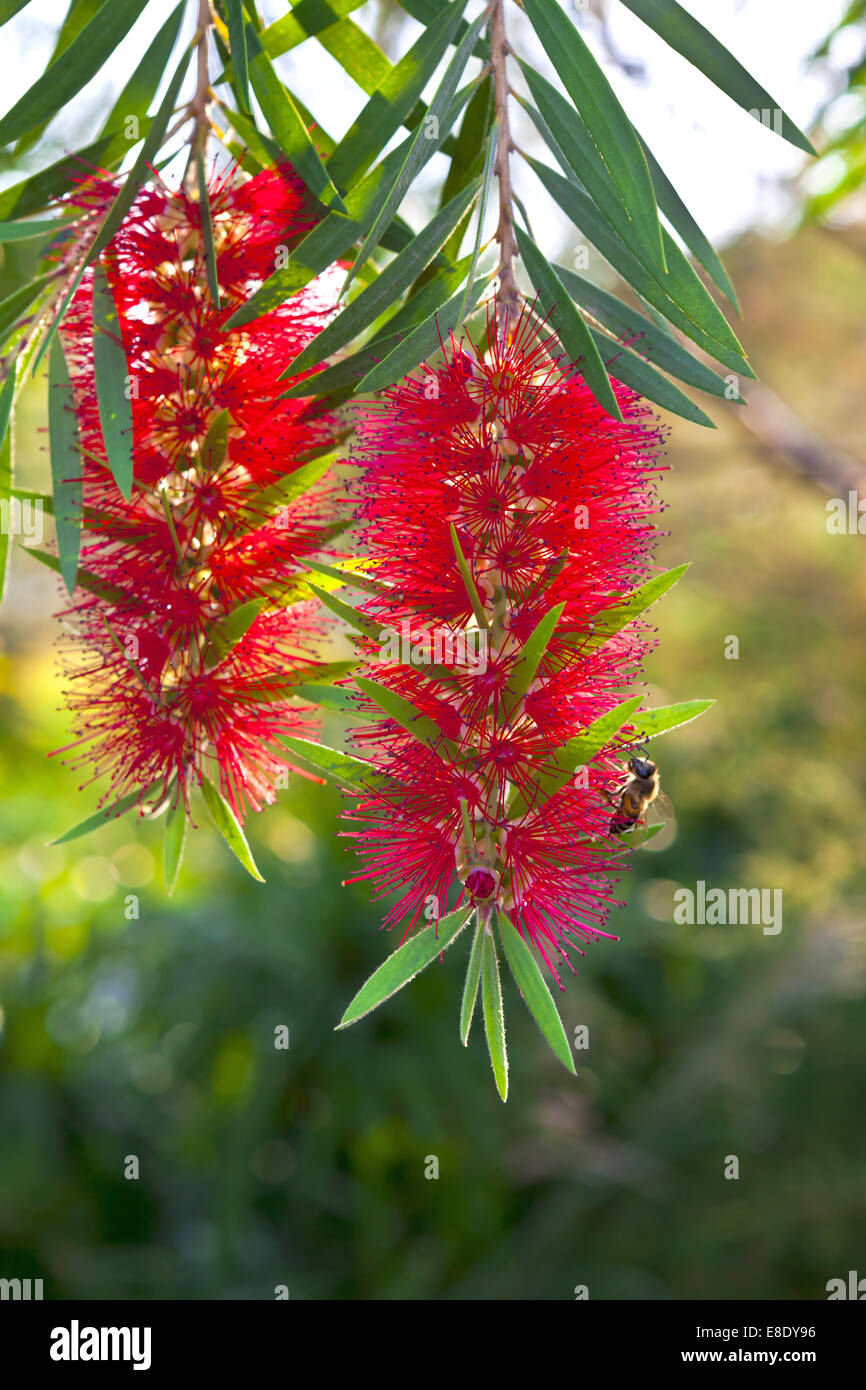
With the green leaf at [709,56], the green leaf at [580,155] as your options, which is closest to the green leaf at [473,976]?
the green leaf at [580,155]

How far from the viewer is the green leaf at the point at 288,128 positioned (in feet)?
2.44

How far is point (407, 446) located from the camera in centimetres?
69

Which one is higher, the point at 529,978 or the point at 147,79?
the point at 147,79

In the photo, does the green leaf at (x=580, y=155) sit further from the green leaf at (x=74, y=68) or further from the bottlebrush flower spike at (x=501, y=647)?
the green leaf at (x=74, y=68)

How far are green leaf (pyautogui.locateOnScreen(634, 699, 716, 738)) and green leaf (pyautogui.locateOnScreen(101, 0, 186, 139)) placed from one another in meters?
0.61

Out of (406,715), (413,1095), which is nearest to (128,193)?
(406,715)

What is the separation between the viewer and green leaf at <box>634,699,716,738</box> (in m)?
0.68

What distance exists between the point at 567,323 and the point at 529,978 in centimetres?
40

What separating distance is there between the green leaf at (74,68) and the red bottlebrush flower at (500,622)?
1.17 ft

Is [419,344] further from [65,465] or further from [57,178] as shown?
[57,178]

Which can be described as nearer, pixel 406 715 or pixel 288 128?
pixel 406 715

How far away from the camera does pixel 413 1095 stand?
9.43ft

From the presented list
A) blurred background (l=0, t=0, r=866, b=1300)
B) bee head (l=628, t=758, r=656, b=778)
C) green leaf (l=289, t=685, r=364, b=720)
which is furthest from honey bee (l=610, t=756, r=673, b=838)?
blurred background (l=0, t=0, r=866, b=1300)

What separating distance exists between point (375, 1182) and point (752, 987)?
4.22 ft
